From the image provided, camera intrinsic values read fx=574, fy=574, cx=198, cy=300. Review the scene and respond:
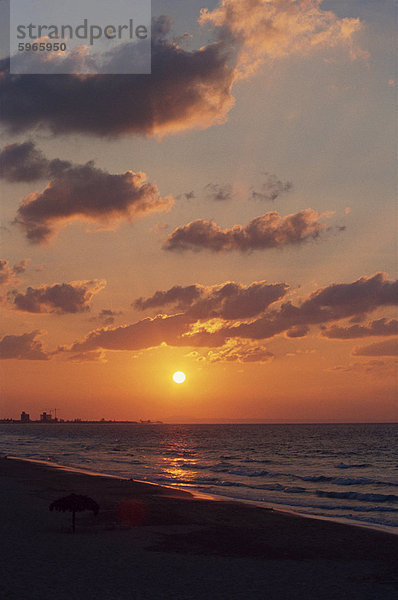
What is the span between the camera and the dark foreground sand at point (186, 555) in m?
16.3

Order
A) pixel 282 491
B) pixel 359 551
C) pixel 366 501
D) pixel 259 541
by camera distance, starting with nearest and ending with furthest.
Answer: pixel 359 551
pixel 259 541
pixel 366 501
pixel 282 491

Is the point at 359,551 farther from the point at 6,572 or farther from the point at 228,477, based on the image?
the point at 228,477

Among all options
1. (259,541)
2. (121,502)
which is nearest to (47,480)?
(121,502)

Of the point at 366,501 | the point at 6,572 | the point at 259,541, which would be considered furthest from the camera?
the point at 366,501

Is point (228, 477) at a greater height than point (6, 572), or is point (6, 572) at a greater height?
point (6, 572)

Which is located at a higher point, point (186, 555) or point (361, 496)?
point (186, 555)

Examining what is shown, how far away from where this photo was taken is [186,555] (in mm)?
20750

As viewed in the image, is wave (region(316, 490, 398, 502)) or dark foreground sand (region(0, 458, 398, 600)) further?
wave (region(316, 490, 398, 502))

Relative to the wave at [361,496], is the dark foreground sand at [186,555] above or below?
above

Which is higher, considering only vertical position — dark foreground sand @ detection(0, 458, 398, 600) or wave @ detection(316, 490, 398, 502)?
dark foreground sand @ detection(0, 458, 398, 600)

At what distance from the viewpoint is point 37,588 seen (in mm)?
15648

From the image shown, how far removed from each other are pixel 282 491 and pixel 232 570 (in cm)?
2837

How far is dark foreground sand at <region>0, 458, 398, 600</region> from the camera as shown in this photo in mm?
16328

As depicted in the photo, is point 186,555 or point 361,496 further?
point 361,496
